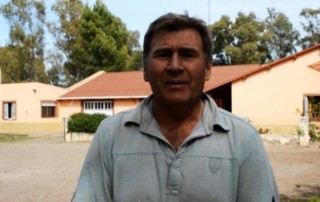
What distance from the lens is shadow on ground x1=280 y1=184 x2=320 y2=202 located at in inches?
325

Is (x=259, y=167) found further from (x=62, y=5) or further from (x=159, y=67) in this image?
(x=62, y=5)

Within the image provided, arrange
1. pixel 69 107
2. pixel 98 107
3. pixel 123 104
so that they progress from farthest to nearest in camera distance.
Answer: pixel 69 107 → pixel 98 107 → pixel 123 104

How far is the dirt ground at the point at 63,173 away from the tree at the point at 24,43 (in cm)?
4045

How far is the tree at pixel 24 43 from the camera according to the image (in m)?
56.2

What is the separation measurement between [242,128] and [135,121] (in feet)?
1.65

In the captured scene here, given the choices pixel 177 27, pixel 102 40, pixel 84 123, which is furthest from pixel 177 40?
pixel 102 40

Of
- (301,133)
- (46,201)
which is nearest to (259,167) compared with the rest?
(46,201)

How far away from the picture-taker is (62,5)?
56156mm

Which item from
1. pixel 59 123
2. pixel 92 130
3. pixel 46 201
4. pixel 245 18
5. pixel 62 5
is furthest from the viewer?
pixel 62 5

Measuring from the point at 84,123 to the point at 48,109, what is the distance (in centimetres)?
1372

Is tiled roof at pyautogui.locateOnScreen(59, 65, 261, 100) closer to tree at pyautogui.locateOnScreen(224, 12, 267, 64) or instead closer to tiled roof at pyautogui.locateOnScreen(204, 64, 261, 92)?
tiled roof at pyautogui.locateOnScreen(204, 64, 261, 92)

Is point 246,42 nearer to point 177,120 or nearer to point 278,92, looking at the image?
point 278,92

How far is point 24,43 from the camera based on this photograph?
188 feet

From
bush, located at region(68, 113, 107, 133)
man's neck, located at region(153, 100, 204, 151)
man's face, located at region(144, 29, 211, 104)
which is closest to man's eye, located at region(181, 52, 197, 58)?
man's face, located at region(144, 29, 211, 104)
